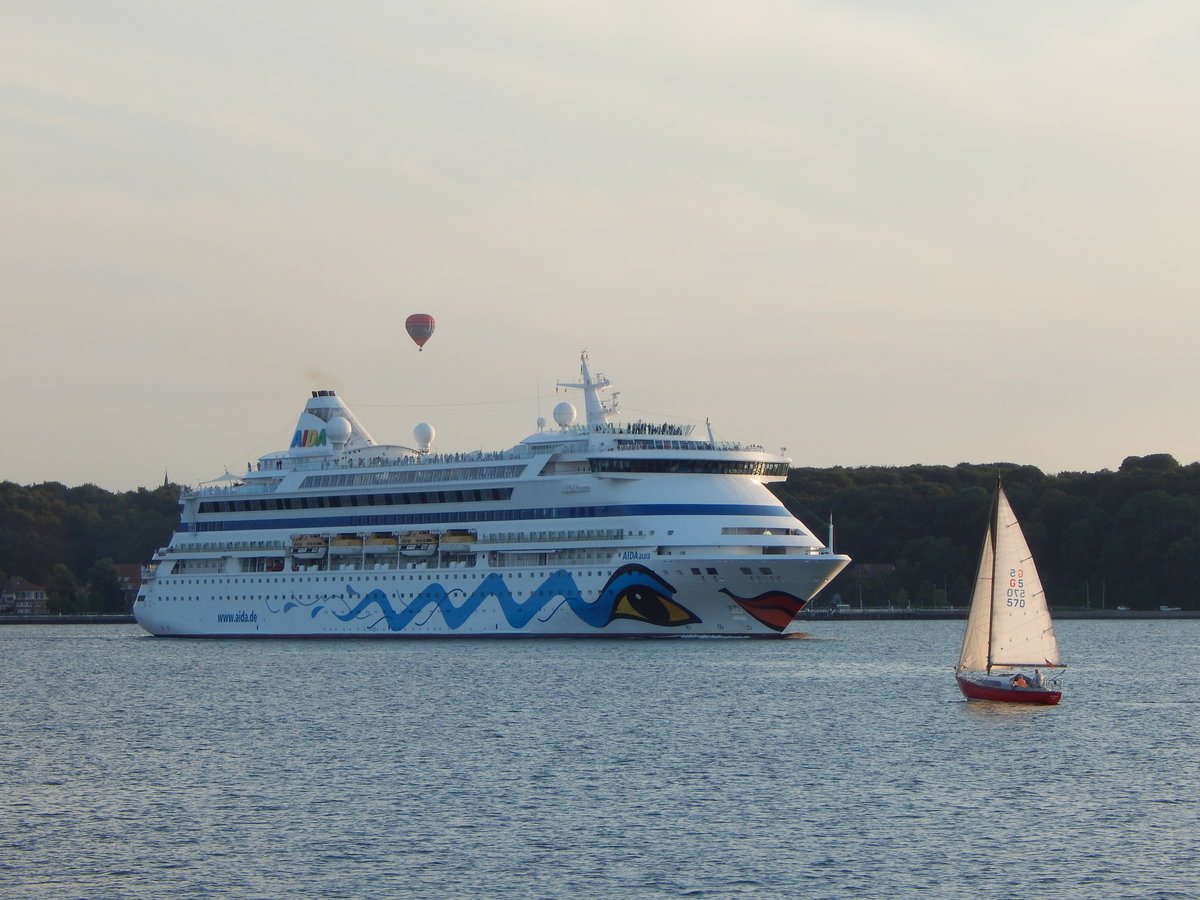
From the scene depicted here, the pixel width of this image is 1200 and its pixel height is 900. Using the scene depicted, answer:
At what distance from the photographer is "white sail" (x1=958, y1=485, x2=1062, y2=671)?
161 feet

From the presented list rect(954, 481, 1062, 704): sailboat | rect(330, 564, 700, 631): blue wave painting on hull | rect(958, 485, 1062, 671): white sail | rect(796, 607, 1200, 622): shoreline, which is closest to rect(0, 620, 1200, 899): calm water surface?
rect(954, 481, 1062, 704): sailboat

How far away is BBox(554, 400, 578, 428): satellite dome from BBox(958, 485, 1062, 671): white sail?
121ft

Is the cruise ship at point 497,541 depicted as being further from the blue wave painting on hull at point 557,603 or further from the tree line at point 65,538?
the tree line at point 65,538

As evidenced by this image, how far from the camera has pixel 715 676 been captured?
60969 millimetres

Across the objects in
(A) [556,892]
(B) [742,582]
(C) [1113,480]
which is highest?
(C) [1113,480]

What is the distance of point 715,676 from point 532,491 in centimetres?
2139

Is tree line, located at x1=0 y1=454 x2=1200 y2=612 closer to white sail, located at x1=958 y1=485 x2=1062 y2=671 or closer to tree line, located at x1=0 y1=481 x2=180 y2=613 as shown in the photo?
tree line, located at x1=0 y1=481 x2=180 y2=613

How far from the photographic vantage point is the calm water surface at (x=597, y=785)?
2981 centimetres

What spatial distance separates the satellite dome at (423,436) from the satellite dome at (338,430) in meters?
3.48

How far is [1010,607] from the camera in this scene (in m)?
49.3

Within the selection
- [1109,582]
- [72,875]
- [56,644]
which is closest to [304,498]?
[56,644]

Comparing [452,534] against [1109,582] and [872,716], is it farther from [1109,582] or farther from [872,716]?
[1109,582]

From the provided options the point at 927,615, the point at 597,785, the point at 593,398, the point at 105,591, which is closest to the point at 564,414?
the point at 593,398

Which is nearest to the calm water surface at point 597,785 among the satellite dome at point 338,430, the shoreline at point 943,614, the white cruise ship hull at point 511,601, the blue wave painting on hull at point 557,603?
the white cruise ship hull at point 511,601
